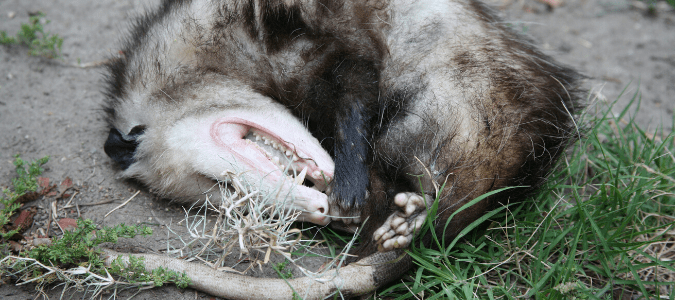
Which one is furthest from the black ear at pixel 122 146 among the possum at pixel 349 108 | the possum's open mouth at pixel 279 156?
the possum's open mouth at pixel 279 156

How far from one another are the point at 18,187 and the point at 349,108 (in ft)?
5.76

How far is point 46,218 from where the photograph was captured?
233 centimetres

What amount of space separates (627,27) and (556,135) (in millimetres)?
2699

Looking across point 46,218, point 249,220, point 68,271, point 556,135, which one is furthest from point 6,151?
point 556,135

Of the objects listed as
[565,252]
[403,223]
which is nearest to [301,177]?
[403,223]

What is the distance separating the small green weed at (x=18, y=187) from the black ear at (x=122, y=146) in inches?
12.5

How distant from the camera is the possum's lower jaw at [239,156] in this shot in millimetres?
2246

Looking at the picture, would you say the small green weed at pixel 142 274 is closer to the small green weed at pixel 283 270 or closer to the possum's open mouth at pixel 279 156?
the small green weed at pixel 283 270

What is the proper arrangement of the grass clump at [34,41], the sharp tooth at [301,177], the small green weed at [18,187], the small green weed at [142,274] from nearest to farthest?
1. the small green weed at [142,274]
2. the small green weed at [18,187]
3. the sharp tooth at [301,177]
4. the grass clump at [34,41]

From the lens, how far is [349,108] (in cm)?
245

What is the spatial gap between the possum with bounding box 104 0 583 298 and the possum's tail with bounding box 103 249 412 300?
24mm

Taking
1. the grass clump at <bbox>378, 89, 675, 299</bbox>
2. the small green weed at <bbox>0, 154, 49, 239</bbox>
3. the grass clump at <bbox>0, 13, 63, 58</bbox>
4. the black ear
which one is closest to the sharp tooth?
the grass clump at <bbox>378, 89, 675, 299</bbox>

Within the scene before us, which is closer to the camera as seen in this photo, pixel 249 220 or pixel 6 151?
pixel 249 220

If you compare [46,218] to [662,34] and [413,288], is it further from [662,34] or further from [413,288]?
[662,34]
